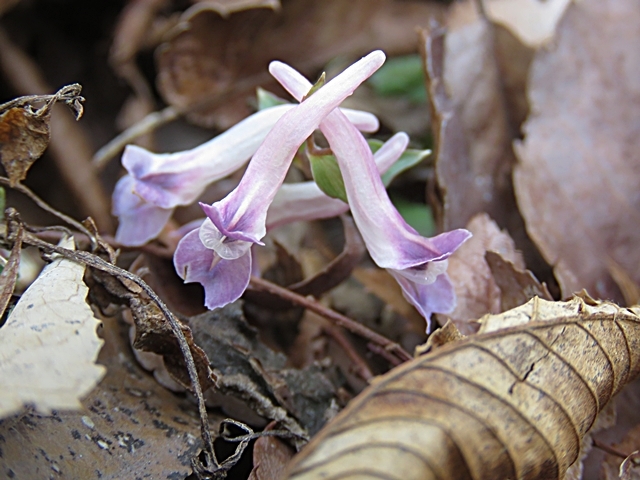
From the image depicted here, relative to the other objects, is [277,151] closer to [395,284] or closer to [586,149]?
[395,284]

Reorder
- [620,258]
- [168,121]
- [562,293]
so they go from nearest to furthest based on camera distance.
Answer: [562,293]
[620,258]
[168,121]

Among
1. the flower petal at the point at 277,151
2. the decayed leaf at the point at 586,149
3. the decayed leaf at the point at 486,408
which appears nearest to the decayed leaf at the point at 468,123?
the decayed leaf at the point at 586,149

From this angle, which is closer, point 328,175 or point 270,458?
point 270,458

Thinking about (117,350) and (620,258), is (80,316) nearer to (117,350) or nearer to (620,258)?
(117,350)

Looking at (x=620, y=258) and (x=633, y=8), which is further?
(x=633, y=8)

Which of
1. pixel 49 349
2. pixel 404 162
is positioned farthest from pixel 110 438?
pixel 404 162

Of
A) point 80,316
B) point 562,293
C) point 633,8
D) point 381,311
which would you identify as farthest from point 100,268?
point 633,8
